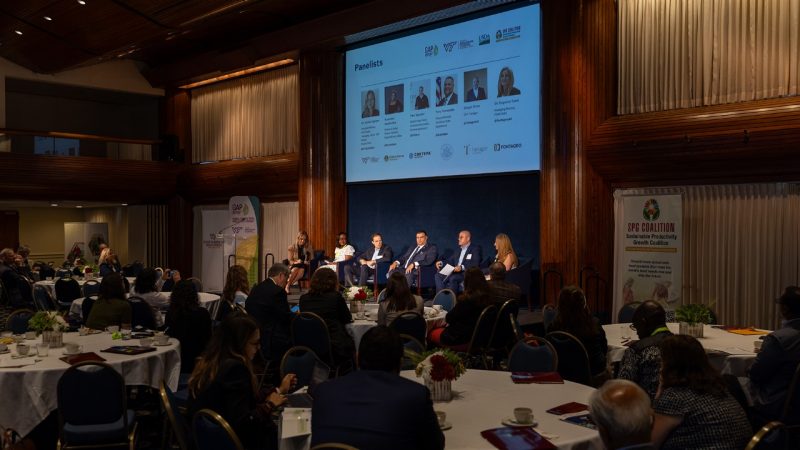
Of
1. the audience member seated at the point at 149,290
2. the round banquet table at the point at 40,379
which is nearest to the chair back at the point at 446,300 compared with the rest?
the audience member seated at the point at 149,290

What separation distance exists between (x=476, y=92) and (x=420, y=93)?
1225 mm

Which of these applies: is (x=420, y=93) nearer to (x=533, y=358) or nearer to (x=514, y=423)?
(x=533, y=358)

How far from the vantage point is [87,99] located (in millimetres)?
20594

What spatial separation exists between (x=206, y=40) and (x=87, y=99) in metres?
6.83

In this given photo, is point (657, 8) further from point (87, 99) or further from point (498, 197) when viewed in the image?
point (87, 99)

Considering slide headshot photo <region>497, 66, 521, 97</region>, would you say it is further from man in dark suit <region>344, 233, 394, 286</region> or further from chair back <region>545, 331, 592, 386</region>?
chair back <region>545, 331, 592, 386</region>

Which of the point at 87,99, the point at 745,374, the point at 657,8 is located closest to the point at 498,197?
the point at 657,8

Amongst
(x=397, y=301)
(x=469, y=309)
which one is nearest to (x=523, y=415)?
(x=469, y=309)

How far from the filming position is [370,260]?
41.3ft

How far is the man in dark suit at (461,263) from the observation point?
36.3 feet

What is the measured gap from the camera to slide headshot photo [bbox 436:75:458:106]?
38.6 ft

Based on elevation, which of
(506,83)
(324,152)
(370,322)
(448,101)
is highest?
(506,83)

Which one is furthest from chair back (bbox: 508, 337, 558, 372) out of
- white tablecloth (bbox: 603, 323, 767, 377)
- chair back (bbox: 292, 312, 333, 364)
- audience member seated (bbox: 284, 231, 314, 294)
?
audience member seated (bbox: 284, 231, 314, 294)

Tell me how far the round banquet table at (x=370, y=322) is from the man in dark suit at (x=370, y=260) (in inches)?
173
